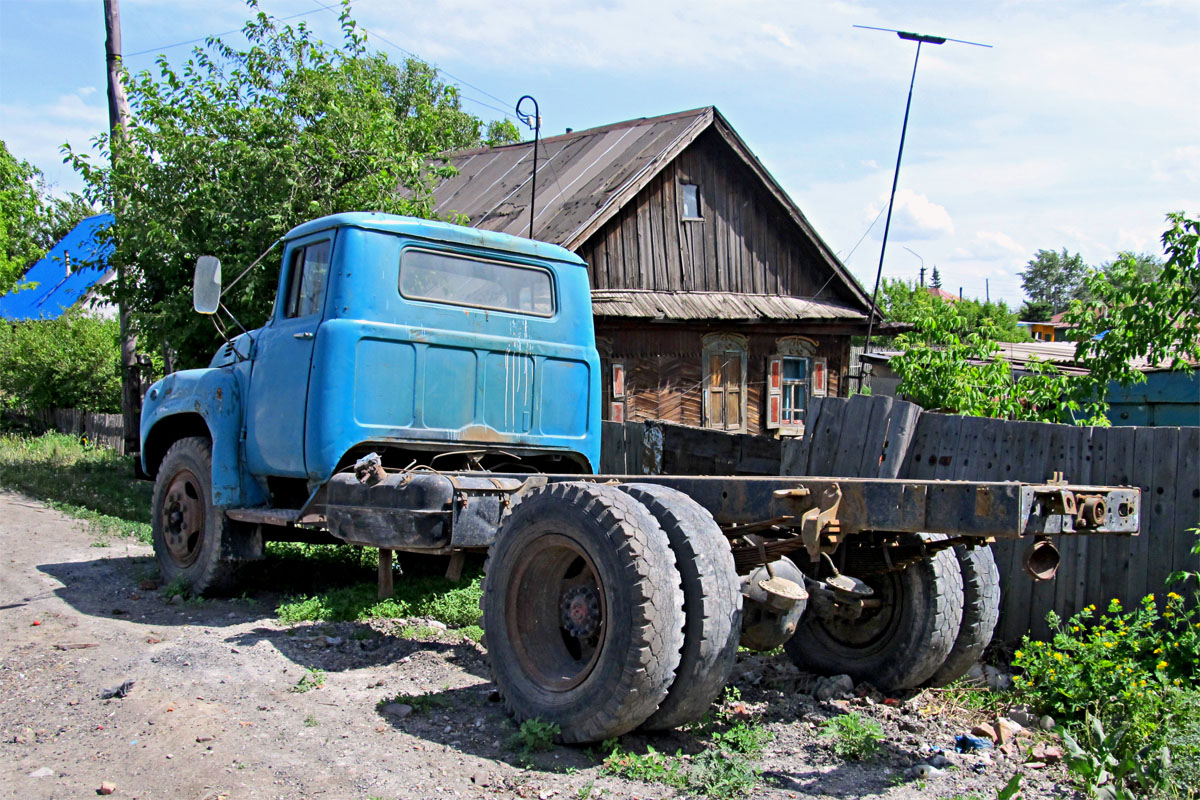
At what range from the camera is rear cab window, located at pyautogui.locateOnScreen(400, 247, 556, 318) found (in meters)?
6.42

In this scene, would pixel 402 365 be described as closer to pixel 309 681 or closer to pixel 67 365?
pixel 309 681

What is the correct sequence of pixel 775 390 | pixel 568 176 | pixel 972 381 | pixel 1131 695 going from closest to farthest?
pixel 1131 695 → pixel 972 381 → pixel 568 176 → pixel 775 390

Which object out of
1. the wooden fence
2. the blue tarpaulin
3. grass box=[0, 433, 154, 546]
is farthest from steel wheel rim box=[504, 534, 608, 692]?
the blue tarpaulin

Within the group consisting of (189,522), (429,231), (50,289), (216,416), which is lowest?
(189,522)

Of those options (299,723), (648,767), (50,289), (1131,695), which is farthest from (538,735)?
(50,289)

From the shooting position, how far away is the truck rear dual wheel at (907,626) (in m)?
4.91

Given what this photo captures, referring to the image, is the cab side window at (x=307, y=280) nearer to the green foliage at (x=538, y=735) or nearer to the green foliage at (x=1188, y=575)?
the green foliage at (x=538, y=735)

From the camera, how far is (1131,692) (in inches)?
181

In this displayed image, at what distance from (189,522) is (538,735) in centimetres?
409

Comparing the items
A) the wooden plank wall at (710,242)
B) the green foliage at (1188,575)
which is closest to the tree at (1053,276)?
the wooden plank wall at (710,242)

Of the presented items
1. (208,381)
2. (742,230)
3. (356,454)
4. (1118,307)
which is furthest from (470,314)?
(742,230)

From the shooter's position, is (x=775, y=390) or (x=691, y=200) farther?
(x=775, y=390)

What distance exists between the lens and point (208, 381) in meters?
7.12

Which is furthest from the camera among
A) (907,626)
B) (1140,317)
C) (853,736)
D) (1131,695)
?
(1140,317)
